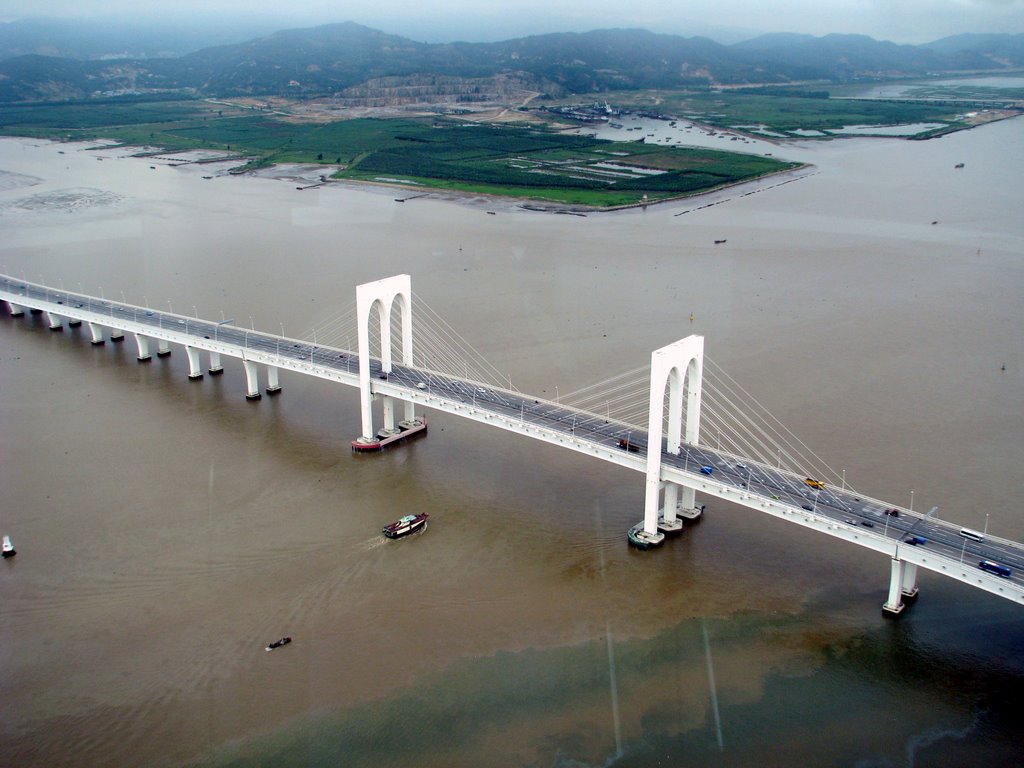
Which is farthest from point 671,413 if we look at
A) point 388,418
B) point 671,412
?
point 388,418

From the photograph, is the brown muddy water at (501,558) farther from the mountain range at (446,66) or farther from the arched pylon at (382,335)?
the mountain range at (446,66)

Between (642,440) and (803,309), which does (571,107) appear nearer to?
(803,309)

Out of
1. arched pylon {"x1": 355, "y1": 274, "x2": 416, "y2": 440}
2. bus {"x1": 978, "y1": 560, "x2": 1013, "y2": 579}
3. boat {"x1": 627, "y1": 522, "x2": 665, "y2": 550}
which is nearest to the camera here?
bus {"x1": 978, "y1": 560, "x2": 1013, "y2": 579}

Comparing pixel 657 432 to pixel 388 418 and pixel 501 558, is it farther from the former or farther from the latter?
pixel 388 418

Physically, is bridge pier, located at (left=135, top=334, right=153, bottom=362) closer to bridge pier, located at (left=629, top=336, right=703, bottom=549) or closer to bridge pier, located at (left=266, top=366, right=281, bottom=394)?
bridge pier, located at (left=266, top=366, right=281, bottom=394)

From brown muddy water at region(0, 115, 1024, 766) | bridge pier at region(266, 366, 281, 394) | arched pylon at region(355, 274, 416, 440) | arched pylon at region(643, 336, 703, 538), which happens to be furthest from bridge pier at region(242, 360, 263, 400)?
arched pylon at region(643, 336, 703, 538)

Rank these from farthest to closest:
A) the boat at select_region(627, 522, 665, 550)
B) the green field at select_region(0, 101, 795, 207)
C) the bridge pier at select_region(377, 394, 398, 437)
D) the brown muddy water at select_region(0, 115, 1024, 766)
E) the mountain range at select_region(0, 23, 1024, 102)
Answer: the mountain range at select_region(0, 23, 1024, 102) < the green field at select_region(0, 101, 795, 207) < the bridge pier at select_region(377, 394, 398, 437) < the boat at select_region(627, 522, 665, 550) < the brown muddy water at select_region(0, 115, 1024, 766)
